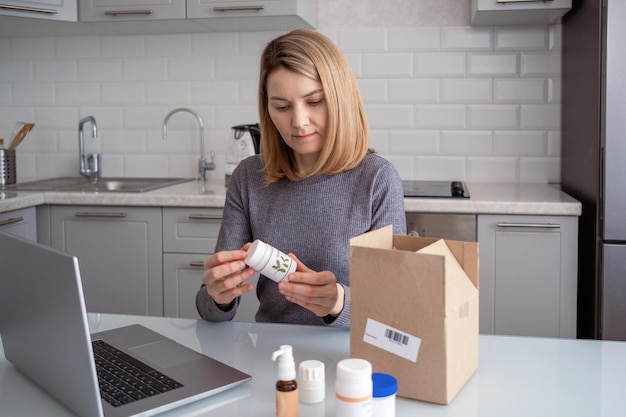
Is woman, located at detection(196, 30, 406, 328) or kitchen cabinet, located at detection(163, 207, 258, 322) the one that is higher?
woman, located at detection(196, 30, 406, 328)

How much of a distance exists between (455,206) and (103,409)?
1.80 metres

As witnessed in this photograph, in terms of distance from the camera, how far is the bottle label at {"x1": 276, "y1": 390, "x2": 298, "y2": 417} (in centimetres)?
98

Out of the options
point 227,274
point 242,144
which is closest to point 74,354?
point 227,274

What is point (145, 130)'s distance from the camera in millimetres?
3521

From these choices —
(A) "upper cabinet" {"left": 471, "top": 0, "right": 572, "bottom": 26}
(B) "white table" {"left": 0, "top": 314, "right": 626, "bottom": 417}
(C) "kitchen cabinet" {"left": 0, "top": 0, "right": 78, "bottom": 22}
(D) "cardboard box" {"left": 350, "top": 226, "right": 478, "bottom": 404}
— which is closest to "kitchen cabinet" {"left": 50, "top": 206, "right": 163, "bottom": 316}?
(C) "kitchen cabinet" {"left": 0, "top": 0, "right": 78, "bottom": 22}

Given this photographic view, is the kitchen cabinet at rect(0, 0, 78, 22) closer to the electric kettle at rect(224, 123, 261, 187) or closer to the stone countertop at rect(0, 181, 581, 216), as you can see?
the stone countertop at rect(0, 181, 581, 216)

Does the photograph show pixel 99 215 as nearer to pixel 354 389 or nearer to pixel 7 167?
pixel 7 167

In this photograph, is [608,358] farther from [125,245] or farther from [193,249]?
[125,245]

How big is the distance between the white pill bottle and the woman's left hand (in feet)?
1.25

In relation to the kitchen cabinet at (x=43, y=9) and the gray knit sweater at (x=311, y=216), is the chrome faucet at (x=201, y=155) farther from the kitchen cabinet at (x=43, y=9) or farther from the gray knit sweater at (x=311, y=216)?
the gray knit sweater at (x=311, y=216)

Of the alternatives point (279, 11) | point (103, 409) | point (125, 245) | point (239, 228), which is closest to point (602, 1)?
point (279, 11)

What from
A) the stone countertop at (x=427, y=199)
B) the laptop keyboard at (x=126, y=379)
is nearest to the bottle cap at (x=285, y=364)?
the laptop keyboard at (x=126, y=379)

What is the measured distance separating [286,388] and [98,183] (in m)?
2.68

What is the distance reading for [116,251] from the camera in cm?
295
